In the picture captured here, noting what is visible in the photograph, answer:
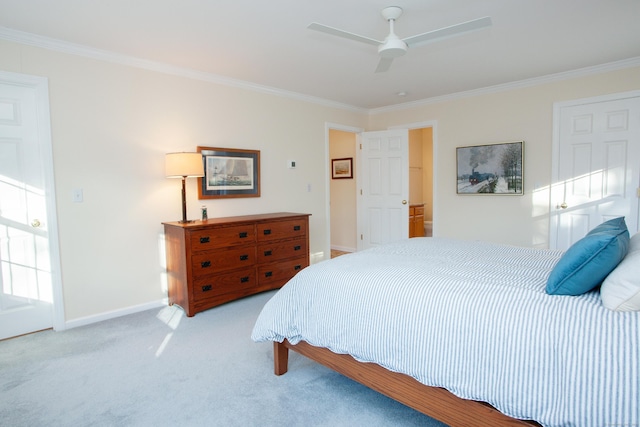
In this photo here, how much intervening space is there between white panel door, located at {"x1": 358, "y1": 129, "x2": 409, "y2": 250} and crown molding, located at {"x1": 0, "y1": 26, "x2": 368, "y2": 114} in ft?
4.76

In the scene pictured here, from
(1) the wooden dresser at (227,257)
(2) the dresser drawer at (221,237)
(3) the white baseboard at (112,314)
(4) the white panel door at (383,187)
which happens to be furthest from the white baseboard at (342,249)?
(3) the white baseboard at (112,314)

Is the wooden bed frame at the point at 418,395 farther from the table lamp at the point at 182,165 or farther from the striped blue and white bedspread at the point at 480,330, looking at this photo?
the table lamp at the point at 182,165

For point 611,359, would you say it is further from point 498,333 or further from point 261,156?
point 261,156

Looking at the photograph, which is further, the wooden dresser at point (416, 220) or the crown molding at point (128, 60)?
the wooden dresser at point (416, 220)

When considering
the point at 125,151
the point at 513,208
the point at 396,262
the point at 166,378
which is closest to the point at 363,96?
the point at 513,208

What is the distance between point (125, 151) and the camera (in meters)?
3.27

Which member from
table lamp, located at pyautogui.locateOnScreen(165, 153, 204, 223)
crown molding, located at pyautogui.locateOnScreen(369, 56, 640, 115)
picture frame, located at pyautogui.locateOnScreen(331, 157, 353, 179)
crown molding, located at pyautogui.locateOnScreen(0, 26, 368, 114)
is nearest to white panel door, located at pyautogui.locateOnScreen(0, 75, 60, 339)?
crown molding, located at pyautogui.locateOnScreen(0, 26, 368, 114)

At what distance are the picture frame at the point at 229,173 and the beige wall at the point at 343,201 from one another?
227cm

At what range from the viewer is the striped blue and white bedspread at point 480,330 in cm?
116

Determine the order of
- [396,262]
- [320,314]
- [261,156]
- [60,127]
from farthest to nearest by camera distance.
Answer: [261,156]
[60,127]
[396,262]
[320,314]

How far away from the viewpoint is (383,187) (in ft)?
18.0

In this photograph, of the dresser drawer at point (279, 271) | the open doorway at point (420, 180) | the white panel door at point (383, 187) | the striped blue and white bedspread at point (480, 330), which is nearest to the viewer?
the striped blue and white bedspread at point (480, 330)

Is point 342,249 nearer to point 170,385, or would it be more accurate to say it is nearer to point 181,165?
point 181,165

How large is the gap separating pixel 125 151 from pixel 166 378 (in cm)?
210
